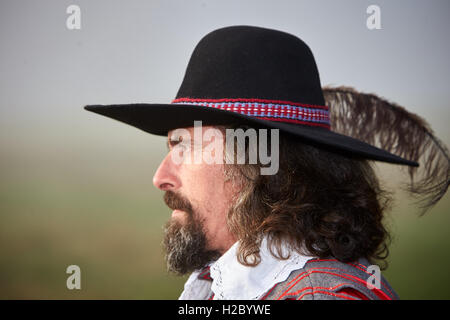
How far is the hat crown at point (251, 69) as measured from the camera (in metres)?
1.08

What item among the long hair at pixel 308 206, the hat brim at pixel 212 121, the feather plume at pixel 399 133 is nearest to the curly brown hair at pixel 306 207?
the long hair at pixel 308 206

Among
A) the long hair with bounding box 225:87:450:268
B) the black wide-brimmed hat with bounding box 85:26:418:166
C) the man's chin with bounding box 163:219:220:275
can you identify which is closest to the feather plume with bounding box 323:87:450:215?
the long hair with bounding box 225:87:450:268

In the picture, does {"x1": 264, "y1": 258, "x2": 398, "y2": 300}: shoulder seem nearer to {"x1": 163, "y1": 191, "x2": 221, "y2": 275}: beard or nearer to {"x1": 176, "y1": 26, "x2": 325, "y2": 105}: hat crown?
{"x1": 163, "y1": 191, "x2": 221, "y2": 275}: beard

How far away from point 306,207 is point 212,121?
1.30 ft

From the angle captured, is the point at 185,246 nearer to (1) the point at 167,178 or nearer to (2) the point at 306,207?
(1) the point at 167,178

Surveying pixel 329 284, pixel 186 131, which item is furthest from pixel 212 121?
pixel 329 284

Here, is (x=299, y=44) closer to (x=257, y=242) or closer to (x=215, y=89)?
(x=215, y=89)

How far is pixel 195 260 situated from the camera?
122cm

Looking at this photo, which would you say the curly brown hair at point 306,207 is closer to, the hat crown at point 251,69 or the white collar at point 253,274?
the white collar at point 253,274

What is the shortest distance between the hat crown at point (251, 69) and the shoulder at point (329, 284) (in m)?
0.50

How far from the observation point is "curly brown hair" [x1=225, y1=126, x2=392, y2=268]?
104cm

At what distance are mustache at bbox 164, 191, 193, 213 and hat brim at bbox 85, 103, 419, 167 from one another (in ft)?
0.77
